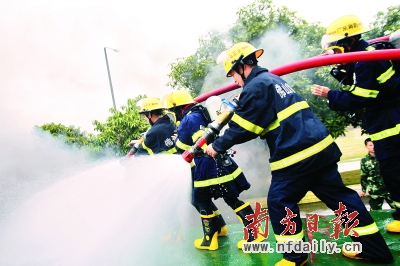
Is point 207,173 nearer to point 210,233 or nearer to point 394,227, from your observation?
point 210,233

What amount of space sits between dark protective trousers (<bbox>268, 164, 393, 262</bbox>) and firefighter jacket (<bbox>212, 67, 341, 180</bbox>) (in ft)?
0.32

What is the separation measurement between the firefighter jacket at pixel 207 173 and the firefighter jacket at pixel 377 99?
136cm

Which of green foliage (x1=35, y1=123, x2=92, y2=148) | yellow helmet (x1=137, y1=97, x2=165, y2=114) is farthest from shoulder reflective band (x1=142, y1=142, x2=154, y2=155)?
green foliage (x1=35, y1=123, x2=92, y2=148)

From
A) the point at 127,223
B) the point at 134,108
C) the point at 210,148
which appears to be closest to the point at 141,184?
the point at 127,223

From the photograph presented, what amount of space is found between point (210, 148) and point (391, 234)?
213cm

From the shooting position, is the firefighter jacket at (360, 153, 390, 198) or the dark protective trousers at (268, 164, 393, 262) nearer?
the dark protective trousers at (268, 164, 393, 262)

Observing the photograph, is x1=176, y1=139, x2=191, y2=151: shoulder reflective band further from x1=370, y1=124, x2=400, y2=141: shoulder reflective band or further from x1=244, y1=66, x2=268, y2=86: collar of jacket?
x1=370, y1=124, x2=400, y2=141: shoulder reflective band

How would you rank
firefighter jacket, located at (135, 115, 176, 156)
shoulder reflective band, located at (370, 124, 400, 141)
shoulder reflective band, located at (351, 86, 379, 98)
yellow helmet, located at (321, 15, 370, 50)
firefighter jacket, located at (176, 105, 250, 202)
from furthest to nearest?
firefighter jacket, located at (135, 115, 176, 156) → firefighter jacket, located at (176, 105, 250, 202) → yellow helmet, located at (321, 15, 370, 50) → shoulder reflective band, located at (370, 124, 400, 141) → shoulder reflective band, located at (351, 86, 379, 98)

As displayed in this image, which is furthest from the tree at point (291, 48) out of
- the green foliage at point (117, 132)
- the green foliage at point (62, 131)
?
the green foliage at point (62, 131)

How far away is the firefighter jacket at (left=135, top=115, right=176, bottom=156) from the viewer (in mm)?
4598

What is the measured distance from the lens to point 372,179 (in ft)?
15.8

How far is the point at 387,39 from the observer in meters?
3.55

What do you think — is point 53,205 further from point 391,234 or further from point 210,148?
point 391,234

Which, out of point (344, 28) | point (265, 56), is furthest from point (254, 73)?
point (265, 56)
